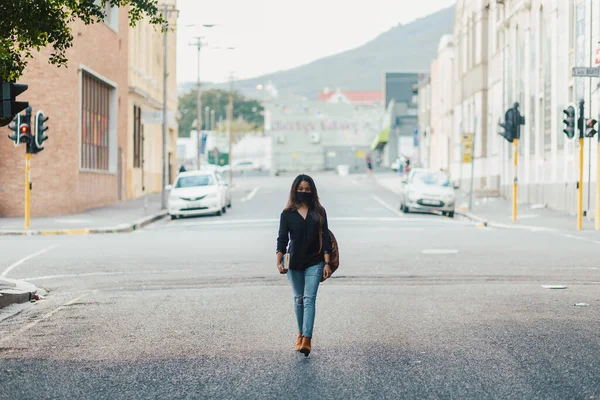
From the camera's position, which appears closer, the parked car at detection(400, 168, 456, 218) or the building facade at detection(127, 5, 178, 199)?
the parked car at detection(400, 168, 456, 218)

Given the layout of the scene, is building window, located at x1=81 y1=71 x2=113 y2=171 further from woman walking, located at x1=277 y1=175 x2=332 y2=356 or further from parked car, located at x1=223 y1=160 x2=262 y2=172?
parked car, located at x1=223 y1=160 x2=262 y2=172

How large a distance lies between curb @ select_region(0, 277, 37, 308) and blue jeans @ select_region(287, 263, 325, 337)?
231 inches

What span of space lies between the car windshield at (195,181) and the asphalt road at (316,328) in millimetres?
17800

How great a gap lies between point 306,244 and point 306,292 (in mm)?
404

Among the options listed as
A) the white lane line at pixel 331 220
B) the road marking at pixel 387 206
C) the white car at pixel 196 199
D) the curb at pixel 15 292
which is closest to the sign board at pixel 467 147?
the road marking at pixel 387 206

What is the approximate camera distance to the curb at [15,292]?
14.4m

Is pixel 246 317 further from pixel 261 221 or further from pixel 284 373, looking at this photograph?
pixel 261 221

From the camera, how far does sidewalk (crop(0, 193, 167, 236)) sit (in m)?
31.4

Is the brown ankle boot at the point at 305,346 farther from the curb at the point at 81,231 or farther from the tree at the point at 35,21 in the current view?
the curb at the point at 81,231

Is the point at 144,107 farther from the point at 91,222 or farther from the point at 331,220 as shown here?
the point at 331,220

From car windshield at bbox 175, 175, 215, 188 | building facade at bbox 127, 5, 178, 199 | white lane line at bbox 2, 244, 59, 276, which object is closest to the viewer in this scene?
white lane line at bbox 2, 244, 59, 276

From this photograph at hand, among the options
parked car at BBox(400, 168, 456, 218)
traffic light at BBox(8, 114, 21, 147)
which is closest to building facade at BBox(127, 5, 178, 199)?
parked car at BBox(400, 168, 456, 218)

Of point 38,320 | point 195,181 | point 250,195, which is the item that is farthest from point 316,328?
point 250,195

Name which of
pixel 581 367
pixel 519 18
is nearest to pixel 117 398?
pixel 581 367
